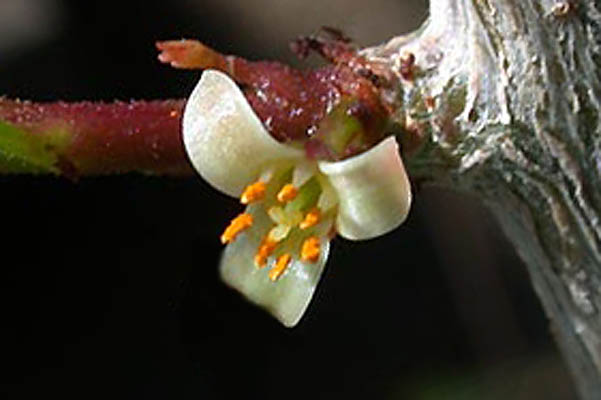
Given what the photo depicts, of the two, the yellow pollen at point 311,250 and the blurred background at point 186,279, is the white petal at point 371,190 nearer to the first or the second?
the yellow pollen at point 311,250

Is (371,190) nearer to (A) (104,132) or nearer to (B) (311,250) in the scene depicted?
(B) (311,250)

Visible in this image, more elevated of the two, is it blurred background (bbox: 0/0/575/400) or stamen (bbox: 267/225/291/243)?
stamen (bbox: 267/225/291/243)

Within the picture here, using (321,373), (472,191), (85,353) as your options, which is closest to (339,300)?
(321,373)

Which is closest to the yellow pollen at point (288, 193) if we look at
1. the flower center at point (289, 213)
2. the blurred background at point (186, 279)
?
the flower center at point (289, 213)

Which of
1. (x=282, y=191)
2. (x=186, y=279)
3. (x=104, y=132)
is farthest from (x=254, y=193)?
(x=186, y=279)

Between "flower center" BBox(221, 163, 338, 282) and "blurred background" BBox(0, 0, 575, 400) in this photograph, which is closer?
"flower center" BBox(221, 163, 338, 282)

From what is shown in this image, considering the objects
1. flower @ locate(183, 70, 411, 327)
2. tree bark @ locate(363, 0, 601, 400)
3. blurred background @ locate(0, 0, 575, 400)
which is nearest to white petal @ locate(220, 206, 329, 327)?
flower @ locate(183, 70, 411, 327)

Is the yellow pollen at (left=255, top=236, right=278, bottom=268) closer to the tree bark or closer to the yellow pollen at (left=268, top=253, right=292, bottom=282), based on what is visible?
the yellow pollen at (left=268, top=253, right=292, bottom=282)
